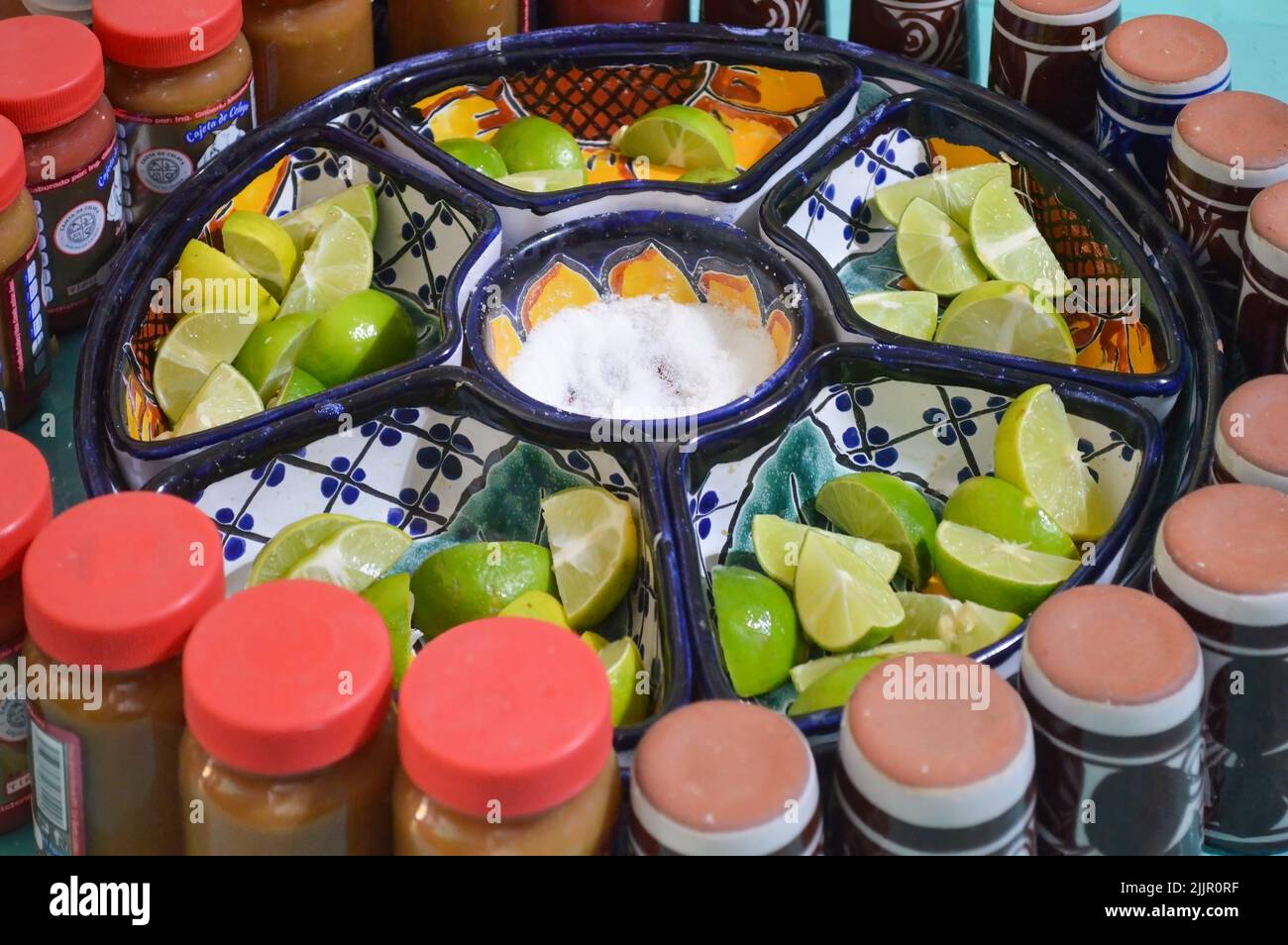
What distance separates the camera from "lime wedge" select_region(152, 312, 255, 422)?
2.03m

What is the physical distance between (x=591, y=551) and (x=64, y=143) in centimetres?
85

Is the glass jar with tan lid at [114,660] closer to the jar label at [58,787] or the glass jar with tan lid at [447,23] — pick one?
the jar label at [58,787]

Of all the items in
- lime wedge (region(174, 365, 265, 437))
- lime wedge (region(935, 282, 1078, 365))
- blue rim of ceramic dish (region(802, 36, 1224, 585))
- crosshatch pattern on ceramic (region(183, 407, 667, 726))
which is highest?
blue rim of ceramic dish (region(802, 36, 1224, 585))

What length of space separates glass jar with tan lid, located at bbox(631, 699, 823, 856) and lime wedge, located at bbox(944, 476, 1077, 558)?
1.90 ft

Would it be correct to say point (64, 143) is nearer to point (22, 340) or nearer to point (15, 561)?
point (22, 340)

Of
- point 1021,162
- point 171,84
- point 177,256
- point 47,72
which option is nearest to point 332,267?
point 177,256

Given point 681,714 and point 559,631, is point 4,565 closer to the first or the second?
point 559,631

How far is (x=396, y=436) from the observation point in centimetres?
196

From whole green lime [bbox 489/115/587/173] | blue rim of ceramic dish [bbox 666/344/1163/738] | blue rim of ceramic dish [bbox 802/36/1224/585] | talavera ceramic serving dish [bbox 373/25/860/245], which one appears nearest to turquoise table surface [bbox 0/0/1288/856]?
blue rim of ceramic dish [bbox 802/36/1224/585]

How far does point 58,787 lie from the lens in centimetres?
144

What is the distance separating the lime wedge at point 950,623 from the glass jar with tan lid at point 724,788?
419 mm

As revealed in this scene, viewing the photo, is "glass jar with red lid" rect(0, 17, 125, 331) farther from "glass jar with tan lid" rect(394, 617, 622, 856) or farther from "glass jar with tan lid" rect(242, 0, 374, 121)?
"glass jar with tan lid" rect(394, 617, 622, 856)

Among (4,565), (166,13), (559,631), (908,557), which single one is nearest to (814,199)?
(908,557)

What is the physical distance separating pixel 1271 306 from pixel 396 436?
101cm
